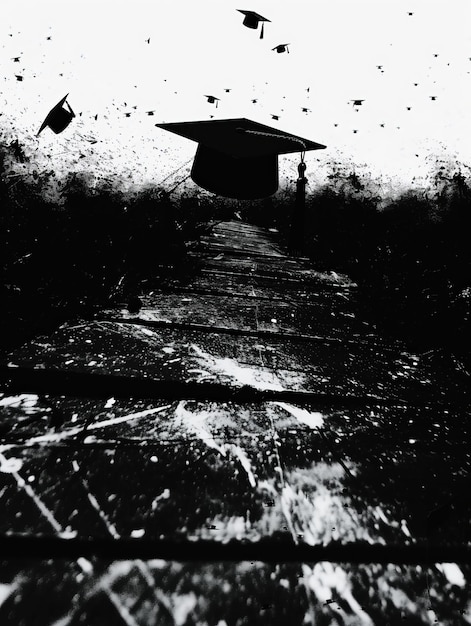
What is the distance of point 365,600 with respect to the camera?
45cm

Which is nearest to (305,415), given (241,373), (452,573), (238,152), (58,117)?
(241,373)

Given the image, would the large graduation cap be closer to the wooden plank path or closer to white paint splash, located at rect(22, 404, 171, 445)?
the wooden plank path

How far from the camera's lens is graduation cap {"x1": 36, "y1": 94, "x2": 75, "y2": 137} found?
2.53m

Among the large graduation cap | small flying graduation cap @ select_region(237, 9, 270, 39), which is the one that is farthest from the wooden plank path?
small flying graduation cap @ select_region(237, 9, 270, 39)

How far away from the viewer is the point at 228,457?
27.1 inches

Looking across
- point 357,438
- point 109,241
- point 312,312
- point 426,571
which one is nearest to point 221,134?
point 109,241

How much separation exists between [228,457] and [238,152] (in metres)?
2.51

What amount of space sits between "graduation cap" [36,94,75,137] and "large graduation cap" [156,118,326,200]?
68cm

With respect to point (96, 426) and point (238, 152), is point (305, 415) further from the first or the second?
point (238, 152)

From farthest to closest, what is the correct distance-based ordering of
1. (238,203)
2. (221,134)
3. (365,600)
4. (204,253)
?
(238,203) < (204,253) < (221,134) < (365,600)

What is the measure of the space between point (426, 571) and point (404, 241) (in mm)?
4871

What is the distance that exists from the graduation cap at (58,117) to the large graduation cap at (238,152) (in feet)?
2.24

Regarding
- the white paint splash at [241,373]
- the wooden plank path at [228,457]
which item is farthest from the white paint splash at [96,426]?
the white paint splash at [241,373]

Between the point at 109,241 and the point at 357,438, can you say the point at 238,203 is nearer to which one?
the point at 109,241
